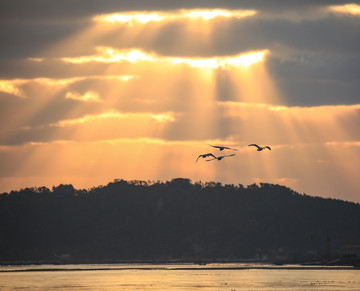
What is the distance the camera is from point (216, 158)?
595 feet

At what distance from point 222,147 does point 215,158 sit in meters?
2.50

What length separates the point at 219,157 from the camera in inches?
7195

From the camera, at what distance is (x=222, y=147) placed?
179875 mm

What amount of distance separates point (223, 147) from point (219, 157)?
3.82m

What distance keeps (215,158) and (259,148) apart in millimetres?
8362

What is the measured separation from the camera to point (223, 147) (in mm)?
179375

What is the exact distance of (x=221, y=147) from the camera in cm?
18000

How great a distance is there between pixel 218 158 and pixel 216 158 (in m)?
0.43

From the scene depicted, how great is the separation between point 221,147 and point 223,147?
0.70 m

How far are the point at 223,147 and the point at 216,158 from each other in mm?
2859

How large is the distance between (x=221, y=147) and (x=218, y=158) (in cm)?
243

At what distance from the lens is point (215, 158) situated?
181125 millimetres

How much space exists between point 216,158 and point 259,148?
816cm
